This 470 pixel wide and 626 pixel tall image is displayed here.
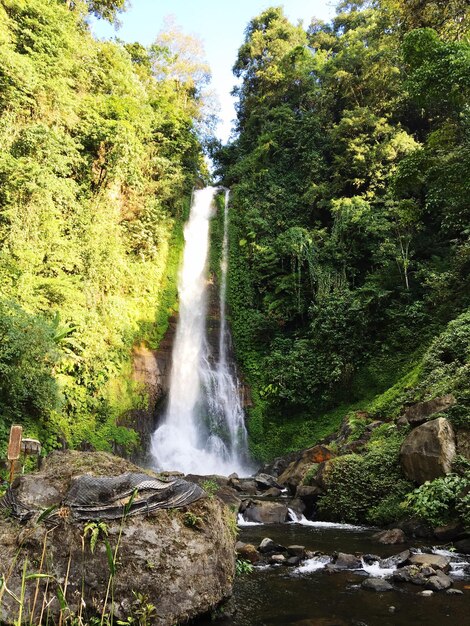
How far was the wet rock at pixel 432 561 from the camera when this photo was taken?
5.50 meters

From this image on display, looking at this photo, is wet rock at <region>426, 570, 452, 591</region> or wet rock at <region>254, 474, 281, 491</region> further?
wet rock at <region>254, 474, 281, 491</region>

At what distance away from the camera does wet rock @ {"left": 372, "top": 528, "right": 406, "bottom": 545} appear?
695 cm

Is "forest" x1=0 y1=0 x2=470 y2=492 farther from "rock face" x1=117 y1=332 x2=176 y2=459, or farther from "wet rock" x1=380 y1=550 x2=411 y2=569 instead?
"wet rock" x1=380 y1=550 x2=411 y2=569

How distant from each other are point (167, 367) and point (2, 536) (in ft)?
42.6

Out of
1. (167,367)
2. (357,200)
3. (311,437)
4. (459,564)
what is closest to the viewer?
(459,564)

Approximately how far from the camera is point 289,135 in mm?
24719

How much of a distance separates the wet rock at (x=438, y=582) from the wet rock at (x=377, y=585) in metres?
0.44

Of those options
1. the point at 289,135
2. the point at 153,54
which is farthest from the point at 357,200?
the point at 153,54

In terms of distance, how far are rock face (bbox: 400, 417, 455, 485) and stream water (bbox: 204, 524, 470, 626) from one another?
1813 mm

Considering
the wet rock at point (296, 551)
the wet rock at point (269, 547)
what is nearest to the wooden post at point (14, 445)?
the wet rock at point (269, 547)

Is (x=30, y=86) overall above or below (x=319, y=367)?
above

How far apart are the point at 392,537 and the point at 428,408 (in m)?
2.81

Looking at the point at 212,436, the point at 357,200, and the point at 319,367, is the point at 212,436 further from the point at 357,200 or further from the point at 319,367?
the point at 357,200

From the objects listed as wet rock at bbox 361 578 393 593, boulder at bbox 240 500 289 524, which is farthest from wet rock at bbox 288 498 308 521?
wet rock at bbox 361 578 393 593
